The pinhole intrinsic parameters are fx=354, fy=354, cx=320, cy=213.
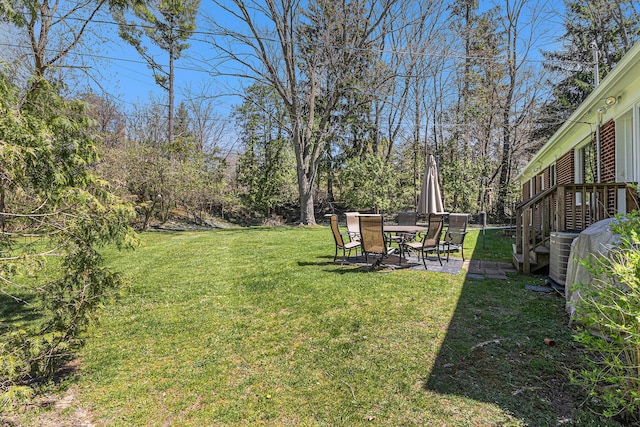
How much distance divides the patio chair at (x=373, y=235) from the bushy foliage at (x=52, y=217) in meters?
3.69

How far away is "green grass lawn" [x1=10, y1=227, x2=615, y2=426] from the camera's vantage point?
238 centimetres

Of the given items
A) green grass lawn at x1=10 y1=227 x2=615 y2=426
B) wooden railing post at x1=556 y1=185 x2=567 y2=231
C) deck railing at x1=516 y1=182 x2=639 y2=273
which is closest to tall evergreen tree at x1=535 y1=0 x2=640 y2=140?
deck railing at x1=516 y1=182 x2=639 y2=273

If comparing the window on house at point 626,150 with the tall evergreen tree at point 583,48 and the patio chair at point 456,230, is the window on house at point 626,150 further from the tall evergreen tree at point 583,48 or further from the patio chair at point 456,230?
the tall evergreen tree at point 583,48

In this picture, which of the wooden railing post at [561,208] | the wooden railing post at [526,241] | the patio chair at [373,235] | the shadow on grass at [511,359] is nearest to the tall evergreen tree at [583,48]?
the wooden railing post at [526,241]

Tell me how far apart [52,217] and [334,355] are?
2816mm

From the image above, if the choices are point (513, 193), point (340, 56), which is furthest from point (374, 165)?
point (513, 193)

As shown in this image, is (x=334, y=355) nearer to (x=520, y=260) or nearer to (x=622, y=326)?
(x=622, y=326)

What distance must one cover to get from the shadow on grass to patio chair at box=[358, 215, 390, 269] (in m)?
1.88

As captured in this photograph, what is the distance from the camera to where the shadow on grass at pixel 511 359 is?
237cm

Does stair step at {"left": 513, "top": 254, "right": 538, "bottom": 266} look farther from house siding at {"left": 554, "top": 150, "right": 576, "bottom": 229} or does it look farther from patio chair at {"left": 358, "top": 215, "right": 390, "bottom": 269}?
house siding at {"left": 554, "top": 150, "right": 576, "bottom": 229}

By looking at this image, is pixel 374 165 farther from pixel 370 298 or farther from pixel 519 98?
pixel 370 298

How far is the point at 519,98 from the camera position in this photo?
2019 cm

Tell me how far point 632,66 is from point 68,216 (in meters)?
6.97

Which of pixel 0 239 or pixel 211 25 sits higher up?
pixel 211 25
